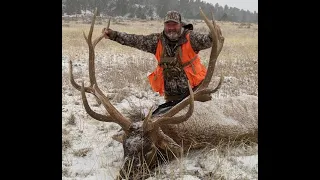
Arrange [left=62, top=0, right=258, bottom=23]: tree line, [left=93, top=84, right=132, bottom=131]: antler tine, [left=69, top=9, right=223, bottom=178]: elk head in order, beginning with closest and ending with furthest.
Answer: [left=69, top=9, right=223, bottom=178]: elk head, [left=93, top=84, right=132, bottom=131]: antler tine, [left=62, top=0, right=258, bottom=23]: tree line

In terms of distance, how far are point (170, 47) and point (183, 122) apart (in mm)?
1134

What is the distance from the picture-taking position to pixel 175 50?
534 centimetres

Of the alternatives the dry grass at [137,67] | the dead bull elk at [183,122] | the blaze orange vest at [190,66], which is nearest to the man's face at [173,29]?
the blaze orange vest at [190,66]

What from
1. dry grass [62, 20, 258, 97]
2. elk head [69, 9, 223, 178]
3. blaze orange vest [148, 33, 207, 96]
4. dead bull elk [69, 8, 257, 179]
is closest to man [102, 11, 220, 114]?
blaze orange vest [148, 33, 207, 96]

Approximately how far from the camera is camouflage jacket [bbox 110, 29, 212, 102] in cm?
531

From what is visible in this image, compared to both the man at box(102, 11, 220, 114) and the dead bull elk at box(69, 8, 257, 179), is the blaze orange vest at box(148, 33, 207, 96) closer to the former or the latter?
the man at box(102, 11, 220, 114)

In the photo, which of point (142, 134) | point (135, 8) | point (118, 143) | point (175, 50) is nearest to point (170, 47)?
point (175, 50)

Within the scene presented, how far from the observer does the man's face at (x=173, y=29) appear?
526 cm

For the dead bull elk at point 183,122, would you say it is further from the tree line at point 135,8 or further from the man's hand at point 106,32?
the tree line at point 135,8

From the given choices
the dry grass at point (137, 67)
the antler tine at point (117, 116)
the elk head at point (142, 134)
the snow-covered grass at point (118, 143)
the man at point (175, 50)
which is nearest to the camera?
the elk head at point (142, 134)

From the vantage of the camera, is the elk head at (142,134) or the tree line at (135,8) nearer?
the elk head at (142,134)

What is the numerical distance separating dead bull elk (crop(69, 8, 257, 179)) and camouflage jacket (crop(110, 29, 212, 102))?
50 centimetres
